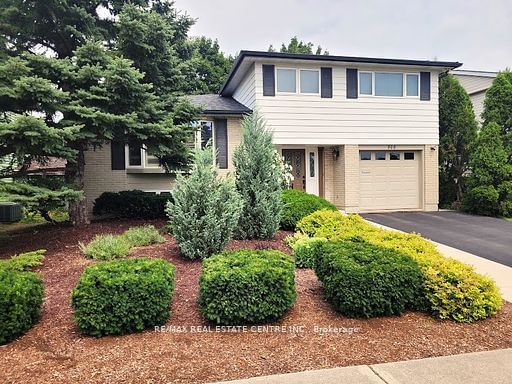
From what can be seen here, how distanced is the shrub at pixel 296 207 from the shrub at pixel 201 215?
254 cm

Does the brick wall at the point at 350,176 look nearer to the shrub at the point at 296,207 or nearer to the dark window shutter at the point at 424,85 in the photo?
the dark window shutter at the point at 424,85

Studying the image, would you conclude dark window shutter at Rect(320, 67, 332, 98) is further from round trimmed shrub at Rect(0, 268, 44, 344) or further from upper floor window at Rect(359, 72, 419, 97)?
round trimmed shrub at Rect(0, 268, 44, 344)

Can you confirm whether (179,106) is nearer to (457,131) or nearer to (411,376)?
(411,376)

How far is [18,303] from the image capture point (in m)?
3.49

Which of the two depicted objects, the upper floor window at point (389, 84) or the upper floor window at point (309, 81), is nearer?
the upper floor window at point (309, 81)

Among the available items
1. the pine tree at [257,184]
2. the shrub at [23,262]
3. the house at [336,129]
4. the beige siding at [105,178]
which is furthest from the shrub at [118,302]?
the beige siding at [105,178]

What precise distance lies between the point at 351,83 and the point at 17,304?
469 inches

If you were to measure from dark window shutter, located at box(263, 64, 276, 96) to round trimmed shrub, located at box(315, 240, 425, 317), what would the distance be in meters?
8.75

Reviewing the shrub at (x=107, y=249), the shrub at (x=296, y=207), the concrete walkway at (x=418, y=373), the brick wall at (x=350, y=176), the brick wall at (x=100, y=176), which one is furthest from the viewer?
the brick wall at (x=350, y=176)

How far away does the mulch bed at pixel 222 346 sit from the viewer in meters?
2.96

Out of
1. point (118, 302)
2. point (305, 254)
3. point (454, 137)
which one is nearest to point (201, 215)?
point (305, 254)

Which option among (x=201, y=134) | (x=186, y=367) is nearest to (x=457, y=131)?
(x=201, y=134)

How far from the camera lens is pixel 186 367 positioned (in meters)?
3.02

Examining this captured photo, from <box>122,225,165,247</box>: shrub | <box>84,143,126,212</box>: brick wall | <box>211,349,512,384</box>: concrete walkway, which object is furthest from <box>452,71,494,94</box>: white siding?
<box>211,349,512,384</box>: concrete walkway
